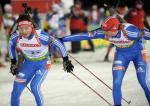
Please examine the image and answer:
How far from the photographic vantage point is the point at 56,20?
759 inches

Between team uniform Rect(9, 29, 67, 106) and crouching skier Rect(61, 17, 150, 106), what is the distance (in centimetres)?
58

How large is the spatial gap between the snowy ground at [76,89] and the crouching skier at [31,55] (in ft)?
6.88

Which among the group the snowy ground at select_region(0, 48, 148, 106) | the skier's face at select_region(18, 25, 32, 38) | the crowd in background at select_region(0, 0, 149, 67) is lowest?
the snowy ground at select_region(0, 48, 148, 106)

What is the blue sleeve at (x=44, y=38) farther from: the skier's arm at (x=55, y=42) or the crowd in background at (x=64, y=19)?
the crowd in background at (x=64, y=19)

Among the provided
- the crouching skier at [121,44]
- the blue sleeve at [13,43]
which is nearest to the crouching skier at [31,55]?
the blue sleeve at [13,43]

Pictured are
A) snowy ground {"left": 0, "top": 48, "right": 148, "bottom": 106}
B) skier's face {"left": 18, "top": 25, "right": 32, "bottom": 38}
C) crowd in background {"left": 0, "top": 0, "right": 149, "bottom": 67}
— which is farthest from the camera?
crowd in background {"left": 0, "top": 0, "right": 149, "bottom": 67}

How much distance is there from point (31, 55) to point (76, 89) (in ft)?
13.8

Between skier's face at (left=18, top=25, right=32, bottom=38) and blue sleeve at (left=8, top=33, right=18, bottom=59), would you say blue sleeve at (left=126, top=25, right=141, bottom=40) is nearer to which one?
skier's face at (left=18, top=25, right=32, bottom=38)

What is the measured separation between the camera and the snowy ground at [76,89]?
11344 mm

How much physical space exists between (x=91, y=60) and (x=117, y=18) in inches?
370

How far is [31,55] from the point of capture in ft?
29.8

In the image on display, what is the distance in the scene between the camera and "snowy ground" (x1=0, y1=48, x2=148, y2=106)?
447 inches

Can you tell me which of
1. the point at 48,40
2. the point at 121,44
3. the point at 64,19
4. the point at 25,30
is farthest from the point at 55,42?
the point at 64,19

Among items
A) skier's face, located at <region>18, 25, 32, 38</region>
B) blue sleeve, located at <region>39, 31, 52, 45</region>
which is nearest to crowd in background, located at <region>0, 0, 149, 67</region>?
blue sleeve, located at <region>39, 31, 52, 45</region>
